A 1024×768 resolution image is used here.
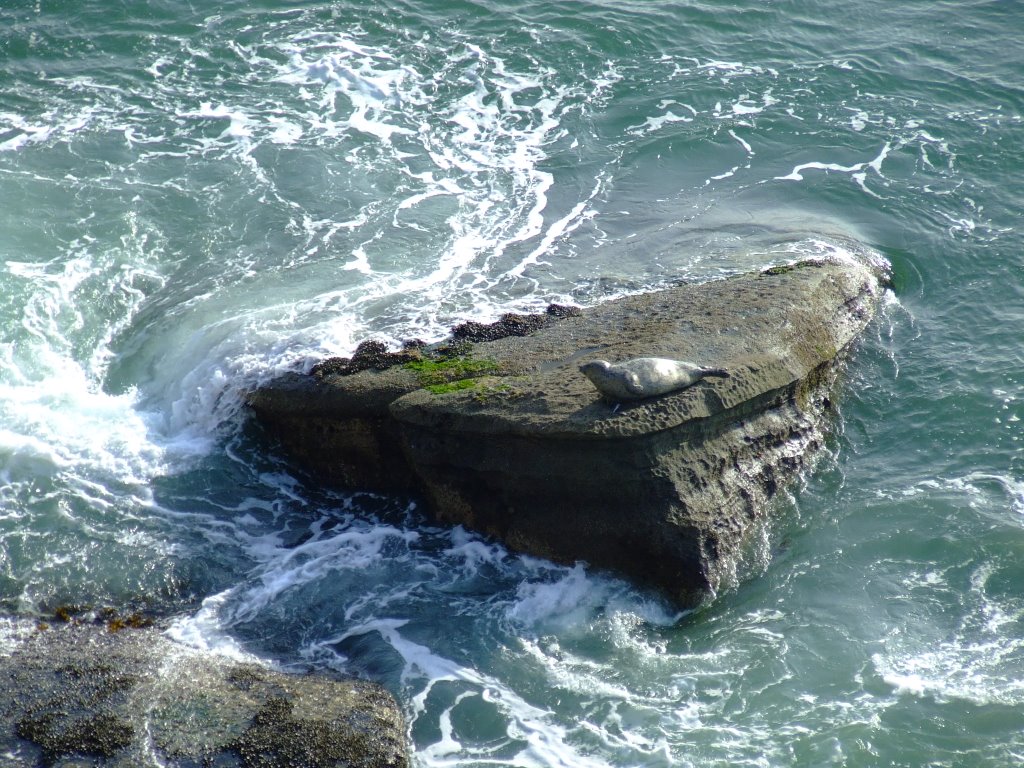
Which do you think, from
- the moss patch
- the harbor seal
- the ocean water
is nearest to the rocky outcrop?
the ocean water

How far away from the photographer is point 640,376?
9.87 m

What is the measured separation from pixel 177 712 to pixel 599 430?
4522 millimetres

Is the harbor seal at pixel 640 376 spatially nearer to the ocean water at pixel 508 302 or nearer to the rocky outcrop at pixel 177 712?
the ocean water at pixel 508 302

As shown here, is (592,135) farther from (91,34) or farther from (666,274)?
(91,34)

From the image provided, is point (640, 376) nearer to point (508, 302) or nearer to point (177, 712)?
point (508, 302)

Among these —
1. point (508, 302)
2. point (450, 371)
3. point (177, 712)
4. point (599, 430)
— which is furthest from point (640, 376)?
point (177, 712)

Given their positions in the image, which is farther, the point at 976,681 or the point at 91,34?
the point at 91,34

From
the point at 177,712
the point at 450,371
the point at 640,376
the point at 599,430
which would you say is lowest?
the point at 177,712

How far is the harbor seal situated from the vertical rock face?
0.44 feet

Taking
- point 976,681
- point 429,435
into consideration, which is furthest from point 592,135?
point 976,681

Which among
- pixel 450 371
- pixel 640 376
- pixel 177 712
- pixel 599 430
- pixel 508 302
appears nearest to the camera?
pixel 177 712

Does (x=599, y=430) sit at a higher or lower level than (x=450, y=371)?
higher

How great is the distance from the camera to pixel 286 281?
47.0 ft

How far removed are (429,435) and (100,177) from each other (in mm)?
9584
